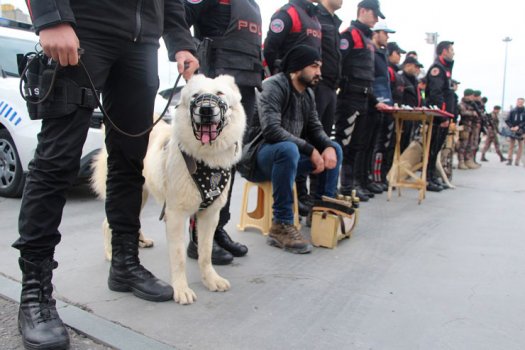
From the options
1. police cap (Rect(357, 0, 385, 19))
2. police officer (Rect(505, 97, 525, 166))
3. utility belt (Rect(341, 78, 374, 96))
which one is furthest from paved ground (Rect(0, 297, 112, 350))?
police officer (Rect(505, 97, 525, 166))

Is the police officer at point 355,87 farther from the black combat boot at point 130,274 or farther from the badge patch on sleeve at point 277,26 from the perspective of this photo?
the black combat boot at point 130,274

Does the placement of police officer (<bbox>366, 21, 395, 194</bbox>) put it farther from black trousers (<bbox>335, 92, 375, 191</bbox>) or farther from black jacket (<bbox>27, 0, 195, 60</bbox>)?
black jacket (<bbox>27, 0, 195, 60</bbox>)

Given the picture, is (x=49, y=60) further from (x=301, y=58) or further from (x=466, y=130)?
(x=466, y=130)

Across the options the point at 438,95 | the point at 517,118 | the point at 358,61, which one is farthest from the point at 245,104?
the point at 517,118

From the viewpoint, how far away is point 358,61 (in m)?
5.57

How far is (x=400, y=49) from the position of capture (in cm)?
816

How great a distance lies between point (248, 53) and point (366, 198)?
3.24m

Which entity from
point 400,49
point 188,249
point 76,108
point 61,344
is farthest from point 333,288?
point 400,49

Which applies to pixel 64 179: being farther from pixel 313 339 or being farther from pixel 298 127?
pixel 298 127

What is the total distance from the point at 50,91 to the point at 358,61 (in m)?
4.34

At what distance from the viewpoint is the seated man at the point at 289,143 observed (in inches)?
141

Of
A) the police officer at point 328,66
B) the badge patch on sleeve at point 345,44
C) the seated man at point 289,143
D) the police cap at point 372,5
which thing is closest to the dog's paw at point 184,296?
the seated man at point 289,143

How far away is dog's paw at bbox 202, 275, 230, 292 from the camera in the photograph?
2.63 meters

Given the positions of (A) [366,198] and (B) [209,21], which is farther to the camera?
(A) [366,198]
